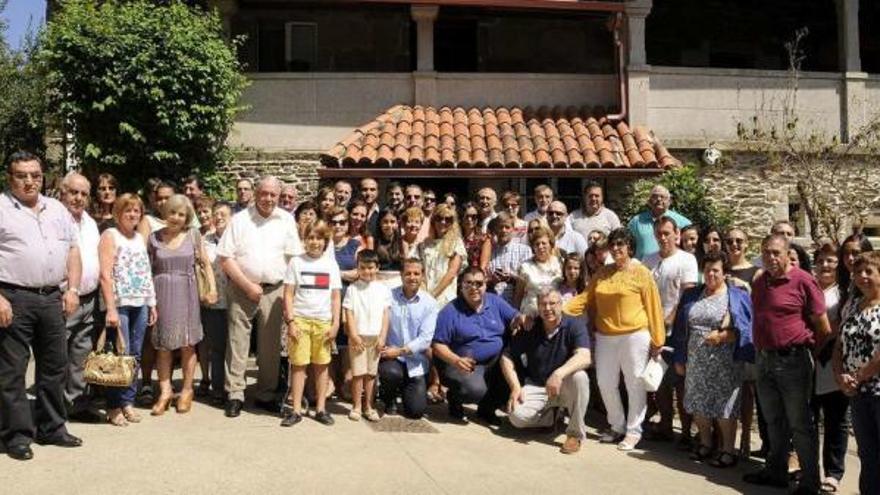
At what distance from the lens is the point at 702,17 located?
53.4ft

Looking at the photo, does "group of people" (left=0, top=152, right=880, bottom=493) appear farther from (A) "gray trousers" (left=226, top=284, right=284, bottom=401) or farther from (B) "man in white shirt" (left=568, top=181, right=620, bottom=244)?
(B) "man in white shirt" (left=568, top=181, right=620, bottom=244)

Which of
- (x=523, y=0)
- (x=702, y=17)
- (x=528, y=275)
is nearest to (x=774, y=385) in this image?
(x=528, y=275)

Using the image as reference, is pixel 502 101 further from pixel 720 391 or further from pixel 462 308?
pixel 720 391

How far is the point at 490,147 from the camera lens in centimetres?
1225

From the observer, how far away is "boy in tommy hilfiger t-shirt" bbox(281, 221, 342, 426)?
704cm

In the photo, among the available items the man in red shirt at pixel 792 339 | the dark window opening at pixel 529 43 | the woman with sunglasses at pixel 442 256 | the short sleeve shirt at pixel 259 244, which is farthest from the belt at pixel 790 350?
the dark window opening at pixel 529 43

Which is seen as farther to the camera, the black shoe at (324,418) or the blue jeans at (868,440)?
the black shoe at (324,418)

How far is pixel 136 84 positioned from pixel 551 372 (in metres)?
6.98

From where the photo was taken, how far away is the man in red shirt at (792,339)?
5.96 m

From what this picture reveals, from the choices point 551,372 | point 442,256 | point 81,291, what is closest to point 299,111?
point 442,256

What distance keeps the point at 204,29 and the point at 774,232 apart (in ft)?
27.2

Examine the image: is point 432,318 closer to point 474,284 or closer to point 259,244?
point 474,284

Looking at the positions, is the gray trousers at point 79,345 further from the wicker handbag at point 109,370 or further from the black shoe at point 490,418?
the black shoe at point 490,418

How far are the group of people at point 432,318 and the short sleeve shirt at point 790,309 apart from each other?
0.04 ft
